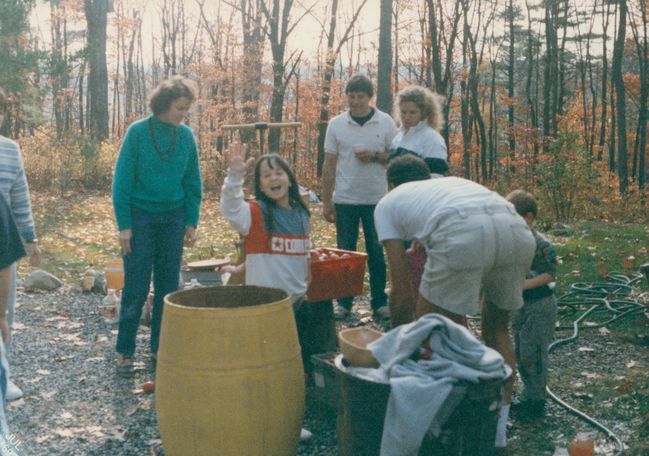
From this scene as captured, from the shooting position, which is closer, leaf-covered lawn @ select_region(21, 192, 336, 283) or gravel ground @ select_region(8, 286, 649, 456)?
gravel ground @ select_region(8, 286, 649, 456)

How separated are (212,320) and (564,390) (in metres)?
2.71

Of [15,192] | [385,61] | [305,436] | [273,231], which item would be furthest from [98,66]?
[305,436]

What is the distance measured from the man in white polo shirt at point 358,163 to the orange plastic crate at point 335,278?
1.12 meters

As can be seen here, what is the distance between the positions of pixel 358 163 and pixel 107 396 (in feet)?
9.13

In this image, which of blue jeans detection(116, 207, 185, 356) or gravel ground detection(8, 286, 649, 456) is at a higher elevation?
blue jeans detection(116, 207, 185, 356)

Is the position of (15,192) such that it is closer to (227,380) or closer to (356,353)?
(227,380)

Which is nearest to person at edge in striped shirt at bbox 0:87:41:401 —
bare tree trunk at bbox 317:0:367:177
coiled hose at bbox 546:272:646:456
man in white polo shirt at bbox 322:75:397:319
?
man in white polo shirt at bbox 322:75:397:319

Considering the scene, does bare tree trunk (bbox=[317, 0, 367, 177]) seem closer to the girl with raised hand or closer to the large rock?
the large rock

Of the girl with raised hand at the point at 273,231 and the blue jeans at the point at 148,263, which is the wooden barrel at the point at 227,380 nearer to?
the girl with raised hand at the point at 273,231

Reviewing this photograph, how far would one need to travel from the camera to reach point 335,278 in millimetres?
5066

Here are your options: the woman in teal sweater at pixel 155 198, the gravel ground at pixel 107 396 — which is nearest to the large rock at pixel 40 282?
the gravel ground at pixel 107 396

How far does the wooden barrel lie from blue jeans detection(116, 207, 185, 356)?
166 cm

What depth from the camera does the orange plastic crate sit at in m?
4.95

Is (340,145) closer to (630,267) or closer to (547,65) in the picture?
(630,267)
